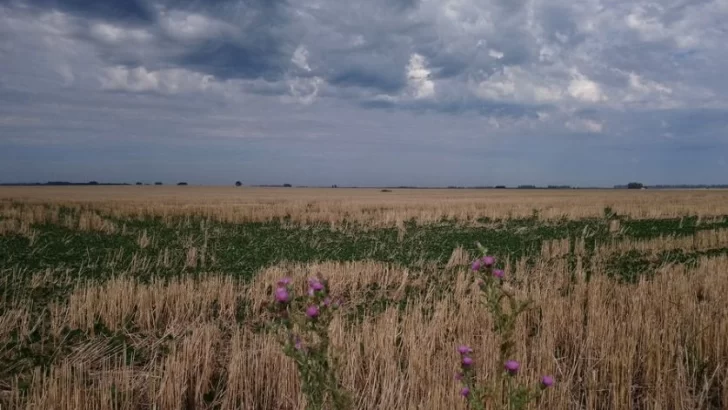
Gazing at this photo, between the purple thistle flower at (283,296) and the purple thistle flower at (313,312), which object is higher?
the purple thistle flower at (283,296)

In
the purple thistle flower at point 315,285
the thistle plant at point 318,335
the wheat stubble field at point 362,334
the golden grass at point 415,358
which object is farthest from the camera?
the wheat stubble field at point 362,334

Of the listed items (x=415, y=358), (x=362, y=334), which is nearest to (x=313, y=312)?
(x=415, y=358)

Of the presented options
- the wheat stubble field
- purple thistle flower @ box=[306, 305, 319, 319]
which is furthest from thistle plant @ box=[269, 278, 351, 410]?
the wheat stubble field

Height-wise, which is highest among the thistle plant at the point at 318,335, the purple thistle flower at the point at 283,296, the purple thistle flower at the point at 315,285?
the purple thistle flower at the point at 315,285

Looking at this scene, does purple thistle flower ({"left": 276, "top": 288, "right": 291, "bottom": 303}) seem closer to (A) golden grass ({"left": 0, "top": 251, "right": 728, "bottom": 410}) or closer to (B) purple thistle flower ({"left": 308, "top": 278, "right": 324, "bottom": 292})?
(B) purple thistle flower ({"left": 308, "top": 278, "right": 324, "bottom": 292})

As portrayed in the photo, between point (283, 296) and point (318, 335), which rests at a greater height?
point (283, 296)

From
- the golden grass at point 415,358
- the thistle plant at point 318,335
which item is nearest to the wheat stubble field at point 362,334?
the golden grass at point 415,358

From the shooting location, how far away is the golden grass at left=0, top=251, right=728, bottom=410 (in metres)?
4.00

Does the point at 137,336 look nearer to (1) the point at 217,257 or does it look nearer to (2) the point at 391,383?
(2) the point at 391,383

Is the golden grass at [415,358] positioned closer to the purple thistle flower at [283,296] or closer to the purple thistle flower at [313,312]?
the purple thistle flower at [313,312]

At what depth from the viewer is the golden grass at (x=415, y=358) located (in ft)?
13.1

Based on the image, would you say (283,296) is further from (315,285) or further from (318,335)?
(318,335)

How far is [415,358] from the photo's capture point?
4.38 meters

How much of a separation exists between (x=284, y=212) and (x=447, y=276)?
2219 centimetres
